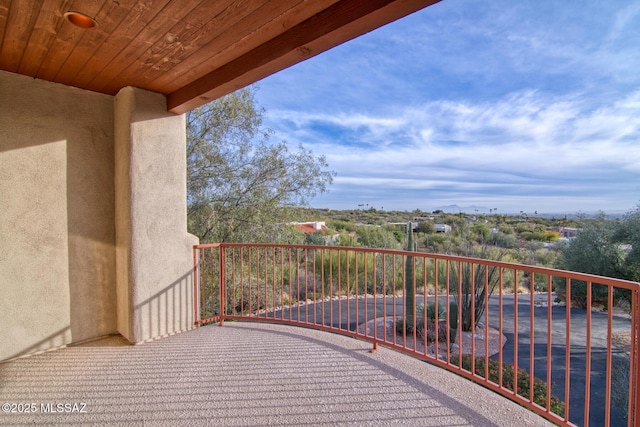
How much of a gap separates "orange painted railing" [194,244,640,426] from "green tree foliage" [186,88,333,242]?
2.34 feet

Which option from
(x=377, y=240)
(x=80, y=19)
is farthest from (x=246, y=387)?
(x=377, y=240)

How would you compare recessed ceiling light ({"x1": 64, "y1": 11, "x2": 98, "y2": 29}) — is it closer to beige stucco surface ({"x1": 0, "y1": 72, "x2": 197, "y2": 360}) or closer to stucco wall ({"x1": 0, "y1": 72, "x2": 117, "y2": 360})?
beige stucco surface ({"x1": 0, "y1": 72, "x2": 197, "y2": 360})

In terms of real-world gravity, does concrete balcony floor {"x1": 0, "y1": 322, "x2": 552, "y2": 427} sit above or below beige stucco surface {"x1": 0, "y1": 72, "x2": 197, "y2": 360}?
below

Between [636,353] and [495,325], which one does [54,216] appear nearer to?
[636,353]

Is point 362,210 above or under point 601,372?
above

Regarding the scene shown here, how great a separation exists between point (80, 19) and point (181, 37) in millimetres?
560

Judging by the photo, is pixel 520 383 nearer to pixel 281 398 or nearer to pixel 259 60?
pixel 281 398

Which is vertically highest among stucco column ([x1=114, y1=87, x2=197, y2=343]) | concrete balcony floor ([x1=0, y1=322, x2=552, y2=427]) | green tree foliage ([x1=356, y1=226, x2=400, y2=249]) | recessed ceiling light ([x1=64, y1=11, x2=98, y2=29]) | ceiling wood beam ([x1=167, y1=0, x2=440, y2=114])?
recessed ceiling light ([x1=64, y1=11, x2=98, y2=29])

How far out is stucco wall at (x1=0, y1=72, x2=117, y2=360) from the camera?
2.63 metres

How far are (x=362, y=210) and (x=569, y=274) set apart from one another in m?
26.0

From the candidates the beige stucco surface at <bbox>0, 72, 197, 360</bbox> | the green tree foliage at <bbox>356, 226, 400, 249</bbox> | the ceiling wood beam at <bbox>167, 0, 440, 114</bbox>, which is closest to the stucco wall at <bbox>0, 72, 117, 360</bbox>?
the beige stucco surface at <bbox>0, 72, 197, 360</bbox>

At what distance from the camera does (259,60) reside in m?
2.23

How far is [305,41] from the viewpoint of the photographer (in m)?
1.92

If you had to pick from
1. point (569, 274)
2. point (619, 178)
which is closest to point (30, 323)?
point (569, 274)
